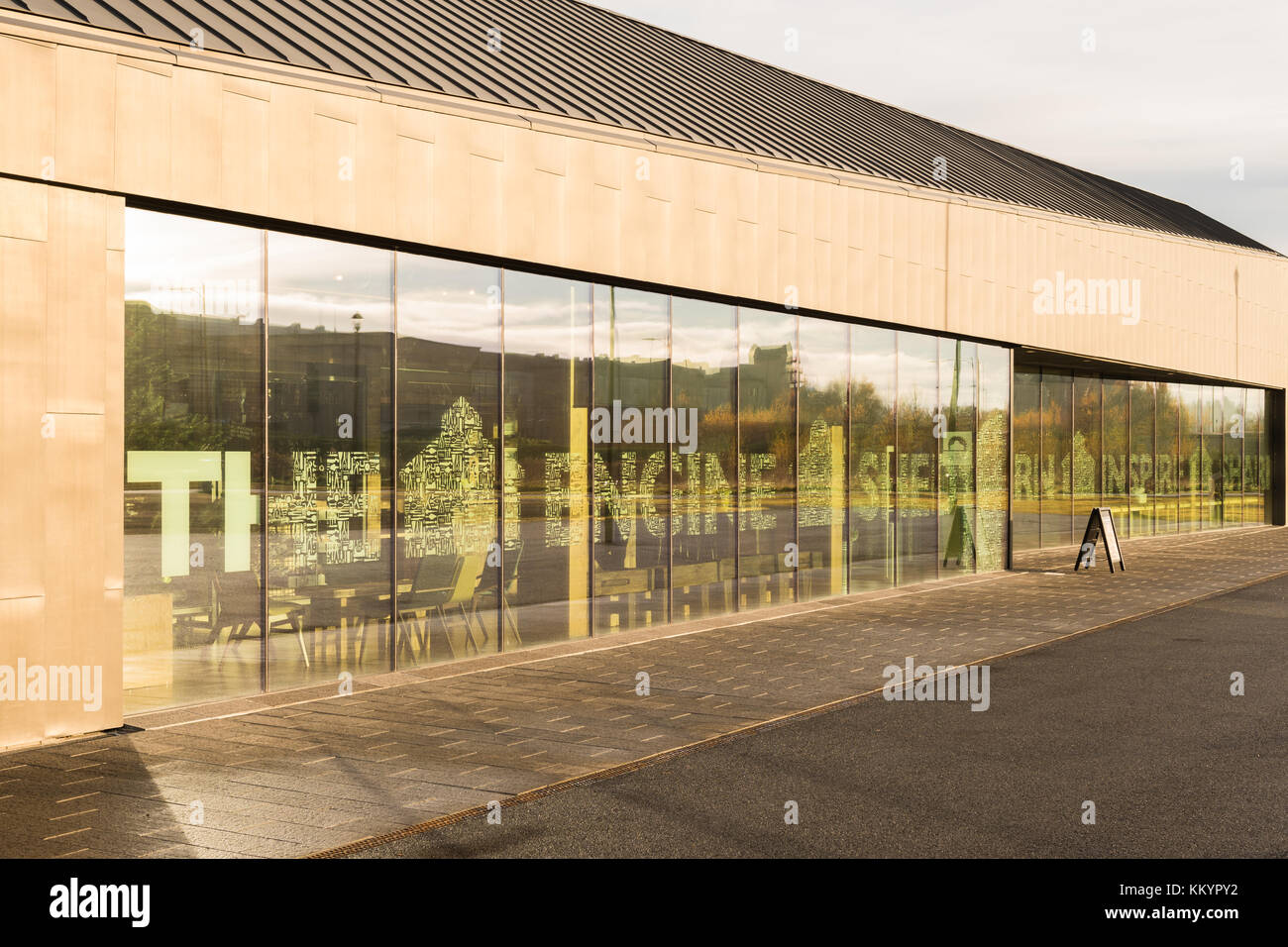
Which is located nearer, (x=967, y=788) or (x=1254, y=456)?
(x=967, y=788)

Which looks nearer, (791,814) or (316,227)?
(791,814)

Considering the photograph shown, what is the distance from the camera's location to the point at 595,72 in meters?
16.5

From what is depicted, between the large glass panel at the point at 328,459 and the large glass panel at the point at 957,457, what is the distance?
12248mm

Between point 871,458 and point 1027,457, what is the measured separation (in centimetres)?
1055

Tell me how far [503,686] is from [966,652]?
17.3ft

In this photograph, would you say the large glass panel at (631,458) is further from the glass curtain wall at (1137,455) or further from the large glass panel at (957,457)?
the glass curtain wall at (1137,455)

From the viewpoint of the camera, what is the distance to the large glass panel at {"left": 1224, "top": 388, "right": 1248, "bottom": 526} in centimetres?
3678

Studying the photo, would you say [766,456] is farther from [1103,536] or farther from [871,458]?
[1103,536]

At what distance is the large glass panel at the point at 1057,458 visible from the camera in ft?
95.8

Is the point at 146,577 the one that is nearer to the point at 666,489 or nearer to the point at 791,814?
the point at 791,814

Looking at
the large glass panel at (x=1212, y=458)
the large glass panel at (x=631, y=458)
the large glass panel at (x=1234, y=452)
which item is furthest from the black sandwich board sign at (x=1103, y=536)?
the large glass panel at (x=1234, y=452)

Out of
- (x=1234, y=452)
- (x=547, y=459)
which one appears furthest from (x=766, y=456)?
(x=1234, y=452)
